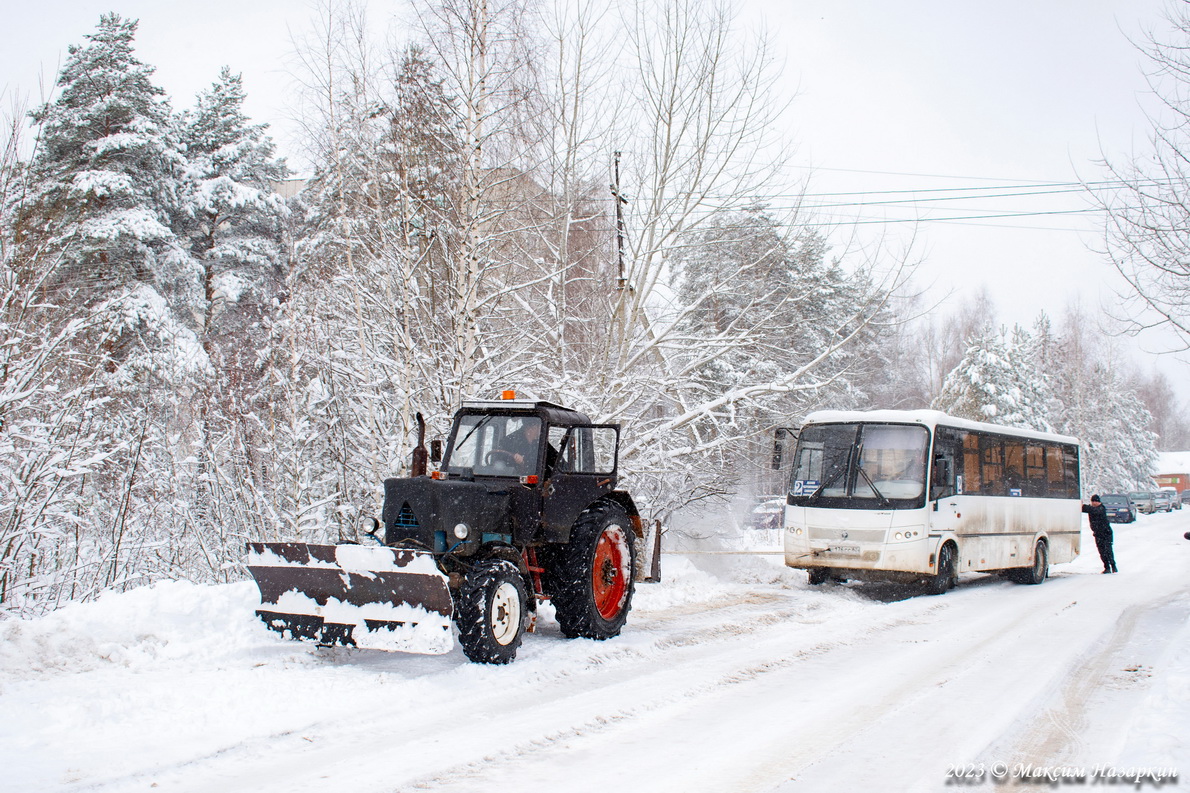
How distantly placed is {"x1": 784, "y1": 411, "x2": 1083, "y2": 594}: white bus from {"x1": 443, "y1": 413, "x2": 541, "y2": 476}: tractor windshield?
6481mm

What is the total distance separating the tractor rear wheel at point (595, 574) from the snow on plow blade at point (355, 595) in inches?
71.6

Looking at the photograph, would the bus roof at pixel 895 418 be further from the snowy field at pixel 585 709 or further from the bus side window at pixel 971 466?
the snowy field at pixel 585 709

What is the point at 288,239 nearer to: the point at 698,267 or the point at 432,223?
the point at 432,223

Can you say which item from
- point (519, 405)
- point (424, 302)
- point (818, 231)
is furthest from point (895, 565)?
point (424, 302)

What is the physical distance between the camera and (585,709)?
5.90 m

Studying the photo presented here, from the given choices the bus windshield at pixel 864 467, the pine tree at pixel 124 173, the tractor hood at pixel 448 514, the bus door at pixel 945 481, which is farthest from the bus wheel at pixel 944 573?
the pine tree at pixel 124 173

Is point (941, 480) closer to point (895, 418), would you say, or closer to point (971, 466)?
point (895, 418)

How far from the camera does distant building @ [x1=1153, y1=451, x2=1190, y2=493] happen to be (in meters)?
100

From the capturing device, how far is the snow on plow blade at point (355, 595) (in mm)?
6492

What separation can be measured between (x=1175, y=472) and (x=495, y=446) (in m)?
115

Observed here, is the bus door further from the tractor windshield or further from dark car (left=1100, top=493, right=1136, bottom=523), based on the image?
dark car (left=1100, top=493, right=1136, bottom=523)

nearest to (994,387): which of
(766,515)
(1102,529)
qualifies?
(766,515)

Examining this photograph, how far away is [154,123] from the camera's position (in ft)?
83.8

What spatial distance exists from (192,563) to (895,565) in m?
10.5
